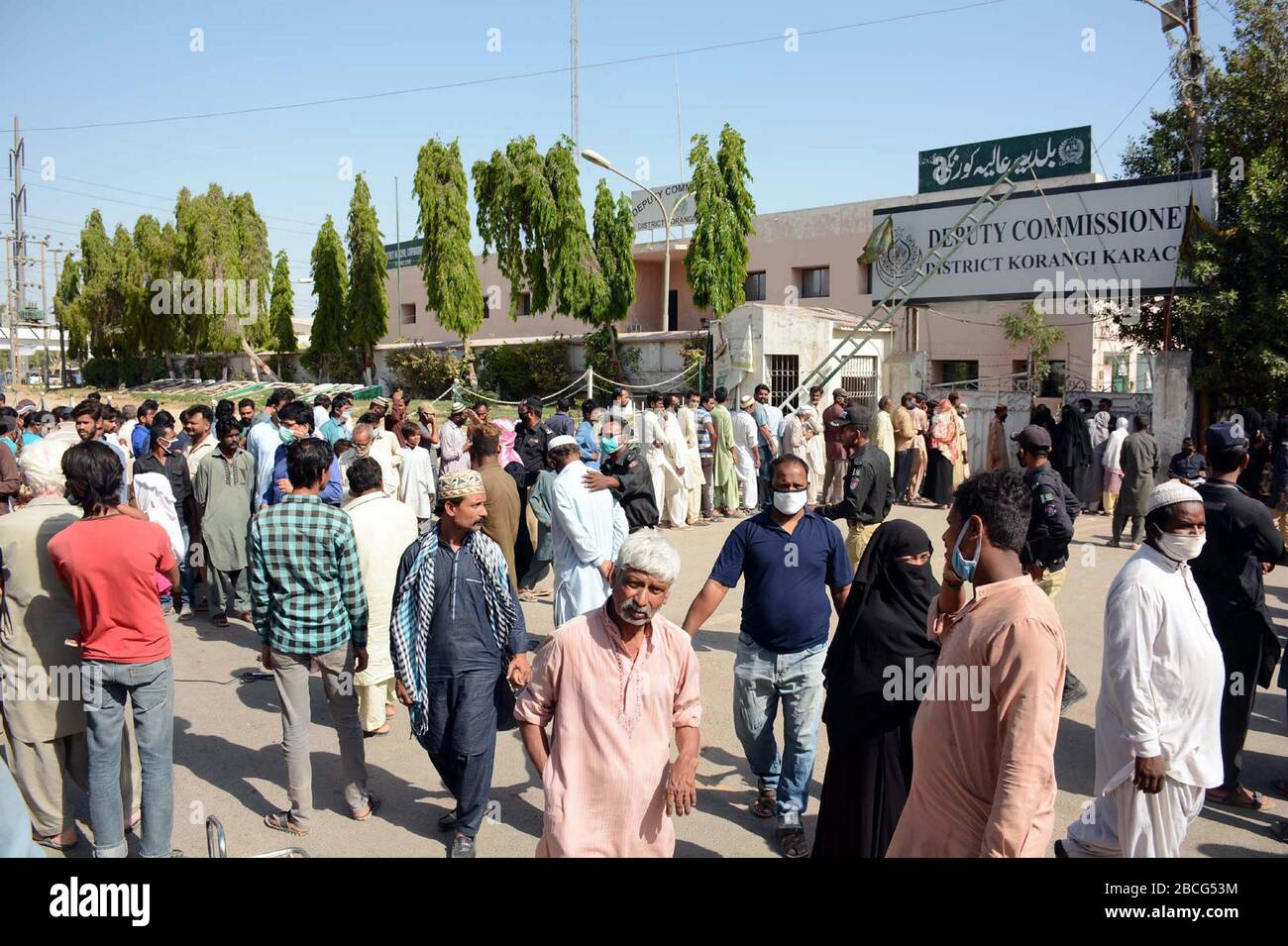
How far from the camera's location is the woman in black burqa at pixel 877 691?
3.57 m

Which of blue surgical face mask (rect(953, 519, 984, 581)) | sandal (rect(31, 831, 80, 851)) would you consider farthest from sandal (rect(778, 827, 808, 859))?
sandal (rect(31, 831, 80, 851))

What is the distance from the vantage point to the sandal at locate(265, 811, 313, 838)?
450cm

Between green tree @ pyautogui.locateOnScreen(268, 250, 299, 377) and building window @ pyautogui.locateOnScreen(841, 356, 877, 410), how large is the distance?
28.4m

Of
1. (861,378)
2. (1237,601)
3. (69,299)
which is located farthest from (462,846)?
(69,299)

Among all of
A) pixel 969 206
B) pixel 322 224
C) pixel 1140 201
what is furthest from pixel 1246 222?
pixel 322 224

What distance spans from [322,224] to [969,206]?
82.0 feet

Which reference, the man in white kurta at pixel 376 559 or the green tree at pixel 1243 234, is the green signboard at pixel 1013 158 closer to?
the green tree at pixel 1243 234

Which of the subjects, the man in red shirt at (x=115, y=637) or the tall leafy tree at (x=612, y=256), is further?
the tall leafy tree at (x=612, y=256)

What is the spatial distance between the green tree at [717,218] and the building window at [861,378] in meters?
6.36

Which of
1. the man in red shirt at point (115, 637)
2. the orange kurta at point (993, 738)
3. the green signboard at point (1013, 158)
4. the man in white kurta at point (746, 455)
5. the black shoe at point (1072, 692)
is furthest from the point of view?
the green signboard at point (1013, 158)

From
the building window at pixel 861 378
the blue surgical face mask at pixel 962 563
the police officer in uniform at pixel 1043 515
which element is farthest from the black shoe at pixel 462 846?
the building window at pixel 861 378

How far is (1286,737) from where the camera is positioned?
571cm

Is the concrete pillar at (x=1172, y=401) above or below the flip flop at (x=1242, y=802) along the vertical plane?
above

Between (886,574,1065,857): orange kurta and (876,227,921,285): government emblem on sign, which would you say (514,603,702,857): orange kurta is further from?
(876,227,921,285): government emblem on sign
